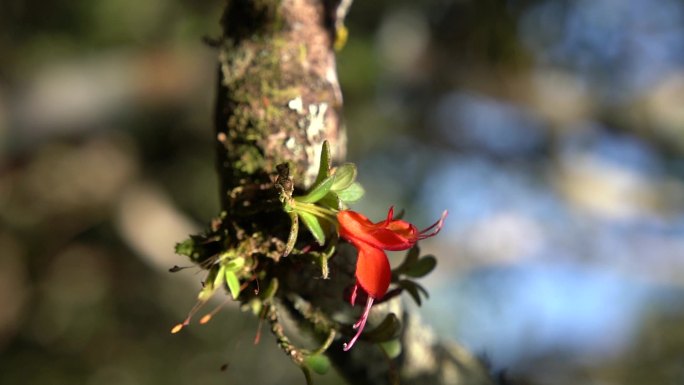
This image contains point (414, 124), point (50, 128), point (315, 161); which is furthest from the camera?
point (414, 124)

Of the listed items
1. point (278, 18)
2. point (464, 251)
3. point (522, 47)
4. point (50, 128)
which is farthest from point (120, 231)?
point (278, 18)

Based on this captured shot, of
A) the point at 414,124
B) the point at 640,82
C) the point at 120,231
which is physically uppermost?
the point at 640,82

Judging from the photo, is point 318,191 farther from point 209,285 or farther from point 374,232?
point 209,285

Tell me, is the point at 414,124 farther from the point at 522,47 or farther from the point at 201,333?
the point at 201,333

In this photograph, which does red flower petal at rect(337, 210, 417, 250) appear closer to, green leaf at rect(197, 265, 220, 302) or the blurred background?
green leaf at rect(197, 265, 220, 302)

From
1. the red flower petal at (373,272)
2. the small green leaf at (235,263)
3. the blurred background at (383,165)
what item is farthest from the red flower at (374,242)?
the blurred background at (383,165)

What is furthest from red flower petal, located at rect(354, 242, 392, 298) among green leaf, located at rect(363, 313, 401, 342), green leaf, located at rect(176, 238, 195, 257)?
green leaf, located at rect(176, 238, 195, 257)

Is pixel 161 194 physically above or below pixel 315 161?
below
